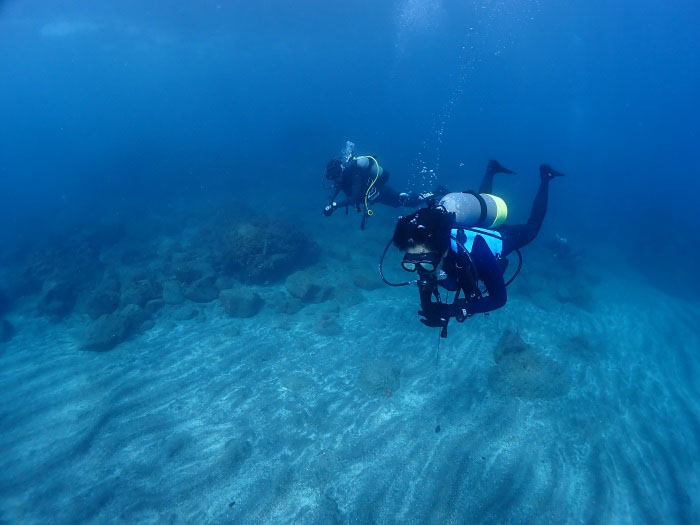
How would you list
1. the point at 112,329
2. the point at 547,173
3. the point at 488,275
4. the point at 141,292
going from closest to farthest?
the point at 488,275
the point at 547,173
the point at 112,329
the point at 141,292

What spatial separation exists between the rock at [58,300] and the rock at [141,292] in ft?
7.84

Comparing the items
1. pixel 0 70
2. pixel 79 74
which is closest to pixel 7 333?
pixel 0 70

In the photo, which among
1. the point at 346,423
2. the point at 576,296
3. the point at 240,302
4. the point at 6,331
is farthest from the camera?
the point at 576,296

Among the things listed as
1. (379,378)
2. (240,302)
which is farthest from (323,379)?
(240,302)

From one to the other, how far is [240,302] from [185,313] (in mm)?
1921

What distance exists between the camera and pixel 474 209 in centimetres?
562

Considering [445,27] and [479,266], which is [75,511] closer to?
[479,266]

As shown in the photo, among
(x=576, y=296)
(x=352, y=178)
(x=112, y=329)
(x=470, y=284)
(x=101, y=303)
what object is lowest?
(x=101, y=303)

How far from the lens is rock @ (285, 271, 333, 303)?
11422 mm

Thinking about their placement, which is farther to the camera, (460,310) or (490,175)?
(490,175)

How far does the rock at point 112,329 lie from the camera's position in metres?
9.29

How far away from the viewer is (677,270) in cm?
2002

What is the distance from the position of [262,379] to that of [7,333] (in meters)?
10.00

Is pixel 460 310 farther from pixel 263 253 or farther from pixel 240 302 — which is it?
pixel 263 253
